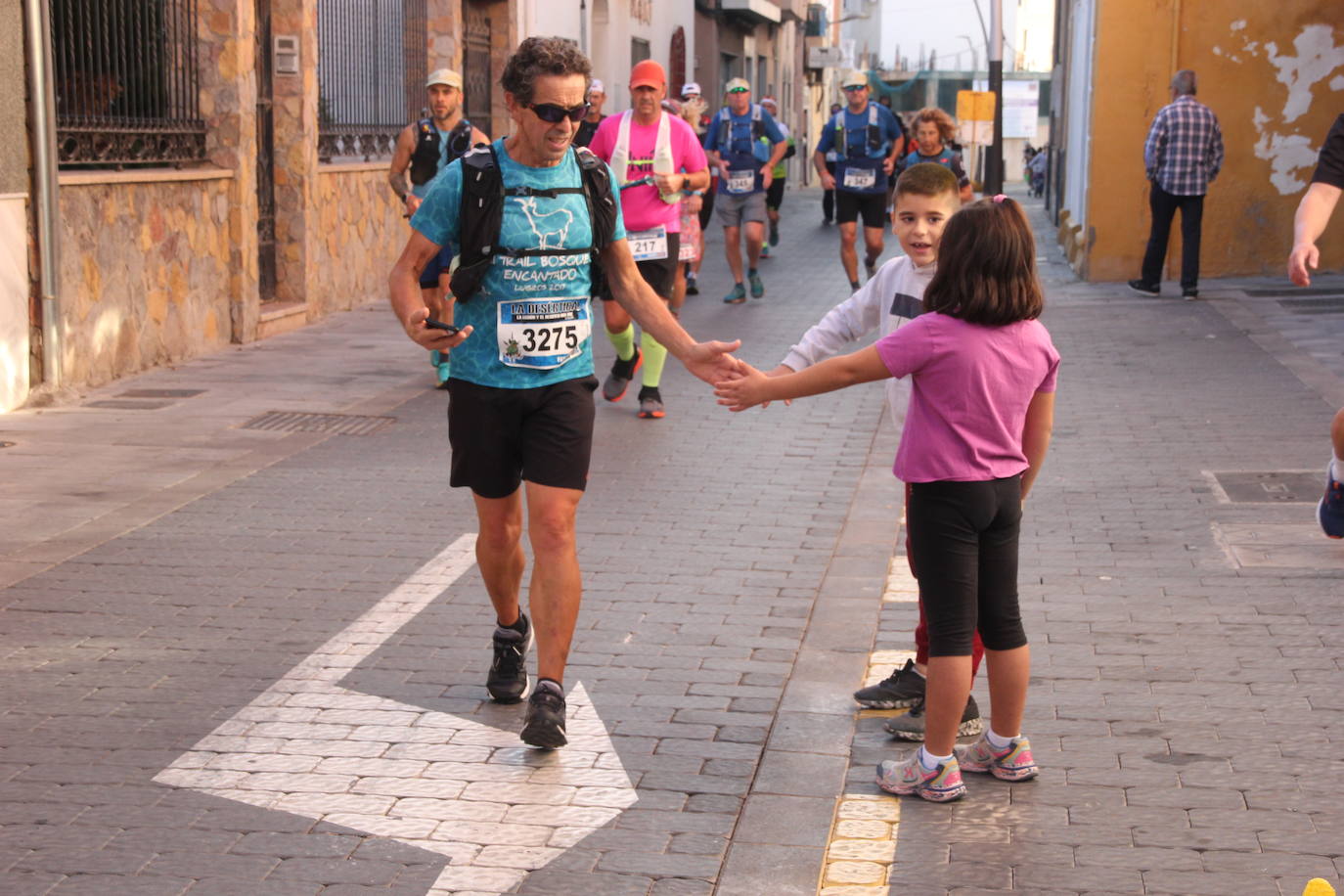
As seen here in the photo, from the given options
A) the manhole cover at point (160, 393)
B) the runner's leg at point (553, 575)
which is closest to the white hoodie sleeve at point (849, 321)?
the runner's leg at point (553, 575)

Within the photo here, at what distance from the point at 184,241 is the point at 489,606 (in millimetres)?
7172

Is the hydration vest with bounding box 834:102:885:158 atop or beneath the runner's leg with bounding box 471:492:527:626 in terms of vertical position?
atop

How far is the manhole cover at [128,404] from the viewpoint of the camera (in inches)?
408

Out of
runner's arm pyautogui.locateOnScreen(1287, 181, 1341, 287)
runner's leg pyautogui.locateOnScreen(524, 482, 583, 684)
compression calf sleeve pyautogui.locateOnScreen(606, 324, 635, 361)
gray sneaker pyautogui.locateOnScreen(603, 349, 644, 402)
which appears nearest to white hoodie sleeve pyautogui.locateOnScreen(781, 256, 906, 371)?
runner's leg pyautogui.locateOnScreen(524, 482, 583, 684)

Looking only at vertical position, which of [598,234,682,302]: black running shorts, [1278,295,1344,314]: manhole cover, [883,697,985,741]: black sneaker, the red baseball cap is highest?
the red baseball cap

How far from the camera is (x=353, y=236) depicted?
1647 cm

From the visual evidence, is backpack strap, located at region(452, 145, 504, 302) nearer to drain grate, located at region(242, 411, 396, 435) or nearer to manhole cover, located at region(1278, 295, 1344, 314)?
drain grate, located at region(242, 411, 396, 435)

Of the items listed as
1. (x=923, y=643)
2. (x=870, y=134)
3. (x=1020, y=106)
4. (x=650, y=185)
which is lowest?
(x=923, y=643)

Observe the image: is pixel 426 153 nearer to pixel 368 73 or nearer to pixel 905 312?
pixel 905 312

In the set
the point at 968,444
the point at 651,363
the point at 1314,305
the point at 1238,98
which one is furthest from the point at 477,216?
the point at 1238,98

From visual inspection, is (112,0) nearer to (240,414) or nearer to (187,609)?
(240,414)

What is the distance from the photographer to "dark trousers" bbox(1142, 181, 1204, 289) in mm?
15875

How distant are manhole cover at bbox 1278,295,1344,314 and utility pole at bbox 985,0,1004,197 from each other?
7290 mm

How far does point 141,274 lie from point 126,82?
51.9 inches
